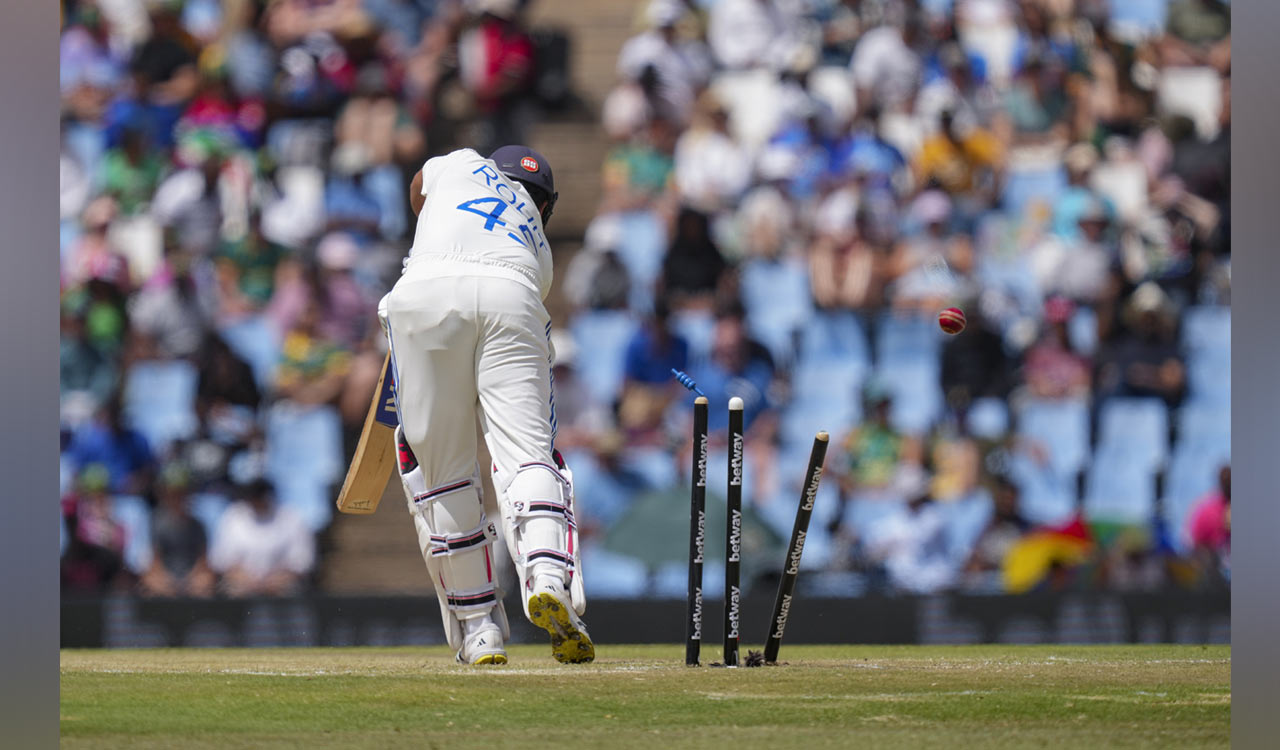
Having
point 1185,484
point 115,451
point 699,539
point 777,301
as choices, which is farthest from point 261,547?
point 1185,484

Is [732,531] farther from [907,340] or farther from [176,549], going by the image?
[176,549]

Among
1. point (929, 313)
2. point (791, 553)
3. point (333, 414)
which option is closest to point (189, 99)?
point (333, 414)

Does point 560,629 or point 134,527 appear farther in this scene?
point 134,527

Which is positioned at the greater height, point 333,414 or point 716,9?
point 716,9

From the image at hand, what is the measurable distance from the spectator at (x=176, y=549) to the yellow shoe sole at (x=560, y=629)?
589 centimetres

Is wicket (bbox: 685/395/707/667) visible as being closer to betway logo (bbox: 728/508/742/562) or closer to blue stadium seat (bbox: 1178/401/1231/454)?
betway logo (bbox: 728/508/742/562)

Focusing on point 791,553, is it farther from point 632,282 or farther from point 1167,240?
point 1167,240

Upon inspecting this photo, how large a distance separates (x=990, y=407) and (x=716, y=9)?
12.6ft

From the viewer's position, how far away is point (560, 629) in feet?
20.0

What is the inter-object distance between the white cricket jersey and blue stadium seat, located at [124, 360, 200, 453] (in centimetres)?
582

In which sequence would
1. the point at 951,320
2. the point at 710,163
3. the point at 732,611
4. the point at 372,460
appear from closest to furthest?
the point at 732,611
the point at 372,460
the point at 951,320
the point at 710,163

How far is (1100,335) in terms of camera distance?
39.7ft

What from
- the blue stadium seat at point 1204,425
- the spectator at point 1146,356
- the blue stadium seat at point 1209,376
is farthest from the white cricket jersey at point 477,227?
the blue stadium seat at point 1209,376

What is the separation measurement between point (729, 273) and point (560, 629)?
6.47 meters
